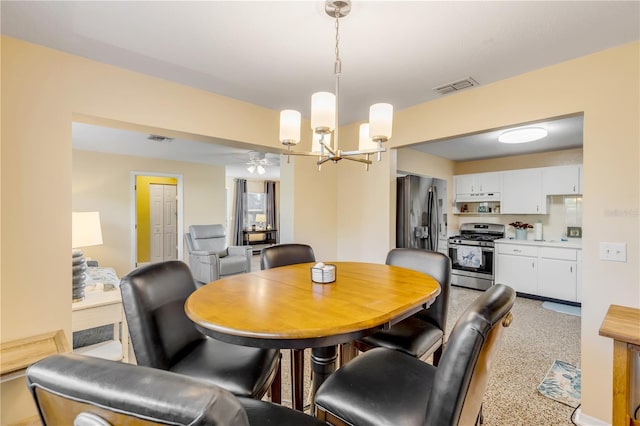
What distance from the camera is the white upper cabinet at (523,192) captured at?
469 cm

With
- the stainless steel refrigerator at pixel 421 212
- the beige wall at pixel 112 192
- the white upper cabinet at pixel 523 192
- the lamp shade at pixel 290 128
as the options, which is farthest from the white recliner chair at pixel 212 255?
the white upper cabinet at pixel 523 192

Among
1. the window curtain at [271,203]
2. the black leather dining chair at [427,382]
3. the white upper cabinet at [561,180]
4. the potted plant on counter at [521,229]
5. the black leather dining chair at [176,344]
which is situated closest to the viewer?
the black leather dining chair at [427,382]

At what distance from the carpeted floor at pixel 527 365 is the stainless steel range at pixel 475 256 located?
754 millimetres

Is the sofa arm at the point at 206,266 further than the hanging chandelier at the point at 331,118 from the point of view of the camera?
Yes

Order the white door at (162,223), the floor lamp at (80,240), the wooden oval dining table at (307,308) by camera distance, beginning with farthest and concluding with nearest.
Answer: the white door at (162,223) → the floor lamp at (80,240) → the wooden oval dining table at (307,308)

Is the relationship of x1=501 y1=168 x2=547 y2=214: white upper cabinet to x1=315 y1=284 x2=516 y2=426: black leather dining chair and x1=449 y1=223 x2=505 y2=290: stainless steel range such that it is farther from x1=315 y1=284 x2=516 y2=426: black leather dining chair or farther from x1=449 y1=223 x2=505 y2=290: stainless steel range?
x1=315 y1=284 x2=516 y2=426: black leather dining chair

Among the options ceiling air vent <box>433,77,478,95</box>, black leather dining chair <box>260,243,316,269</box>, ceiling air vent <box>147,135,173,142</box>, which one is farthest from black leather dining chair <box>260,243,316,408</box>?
ceiling air vent <box>147,135,173,142</box>

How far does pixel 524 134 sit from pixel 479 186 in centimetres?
214

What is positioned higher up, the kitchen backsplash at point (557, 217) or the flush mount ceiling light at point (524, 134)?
the flush mount ceiling light at point (524, 134)

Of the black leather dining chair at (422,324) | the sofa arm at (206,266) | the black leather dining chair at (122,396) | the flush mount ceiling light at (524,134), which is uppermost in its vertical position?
the flush mount ceiling light at (524,134)

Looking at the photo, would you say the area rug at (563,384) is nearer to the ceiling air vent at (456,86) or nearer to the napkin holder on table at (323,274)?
the napkin holder on table at (323,274)

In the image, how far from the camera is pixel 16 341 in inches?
70.7

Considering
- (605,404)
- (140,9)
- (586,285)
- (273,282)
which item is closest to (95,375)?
(273,282)

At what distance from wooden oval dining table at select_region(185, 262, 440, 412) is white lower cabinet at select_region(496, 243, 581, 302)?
358cm
